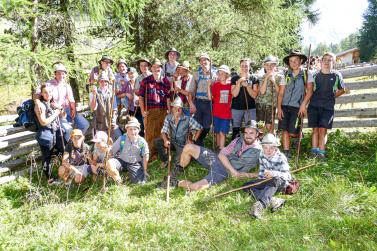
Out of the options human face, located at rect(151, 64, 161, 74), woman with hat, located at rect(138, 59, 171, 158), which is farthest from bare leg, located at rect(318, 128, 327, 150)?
human face, located at rect(151, 64, 161, 74)

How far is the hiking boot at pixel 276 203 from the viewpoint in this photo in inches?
195

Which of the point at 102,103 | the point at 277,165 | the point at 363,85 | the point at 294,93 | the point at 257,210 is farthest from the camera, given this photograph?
the point at 363,85

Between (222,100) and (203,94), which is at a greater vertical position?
(203,94)

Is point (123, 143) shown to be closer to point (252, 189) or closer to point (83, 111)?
point (252, 189)

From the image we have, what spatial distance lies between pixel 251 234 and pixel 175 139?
3.08 meters

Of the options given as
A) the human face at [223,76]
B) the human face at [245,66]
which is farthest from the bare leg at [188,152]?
the human face at [245,66]

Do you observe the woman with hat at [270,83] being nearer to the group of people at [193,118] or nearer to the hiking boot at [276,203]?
the group of people at [193,118]

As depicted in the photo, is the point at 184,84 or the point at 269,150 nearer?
the point at 269,150

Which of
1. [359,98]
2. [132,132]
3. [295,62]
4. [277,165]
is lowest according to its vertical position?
[277,165]

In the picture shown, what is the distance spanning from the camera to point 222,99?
6.86 meters

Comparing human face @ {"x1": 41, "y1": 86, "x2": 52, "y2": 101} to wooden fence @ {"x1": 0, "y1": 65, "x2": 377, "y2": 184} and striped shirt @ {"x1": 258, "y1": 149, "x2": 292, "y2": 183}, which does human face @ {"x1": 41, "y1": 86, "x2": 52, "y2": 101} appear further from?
striped shirt @ {"x1": 258, "y1": 149, "x2": 292, "y2": 183}

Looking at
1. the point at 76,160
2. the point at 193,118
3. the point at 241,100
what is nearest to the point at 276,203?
the point at 241,100

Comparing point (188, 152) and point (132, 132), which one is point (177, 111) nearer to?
point (188, 152)

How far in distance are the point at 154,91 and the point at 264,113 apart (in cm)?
269
